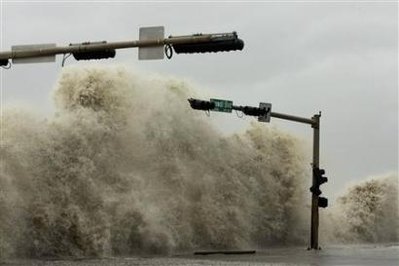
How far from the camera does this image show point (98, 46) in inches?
575

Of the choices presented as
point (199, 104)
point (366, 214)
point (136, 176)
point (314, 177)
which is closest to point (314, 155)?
point (314, 177)

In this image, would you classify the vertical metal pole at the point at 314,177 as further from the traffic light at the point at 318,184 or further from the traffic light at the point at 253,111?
the traffic light at the point at 253,111

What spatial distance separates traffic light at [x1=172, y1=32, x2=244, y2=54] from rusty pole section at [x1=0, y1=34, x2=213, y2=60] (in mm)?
75

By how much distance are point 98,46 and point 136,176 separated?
12608mm

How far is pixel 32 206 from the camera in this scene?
22.7 meters

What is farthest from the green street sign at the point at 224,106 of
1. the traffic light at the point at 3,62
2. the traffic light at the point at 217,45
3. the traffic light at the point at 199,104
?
the traffic light at the point at 217,45

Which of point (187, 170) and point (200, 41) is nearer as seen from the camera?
point (200, 41)

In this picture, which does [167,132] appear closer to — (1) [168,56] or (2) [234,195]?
(2) [234,195]

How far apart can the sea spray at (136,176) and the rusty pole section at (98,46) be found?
24.7ft

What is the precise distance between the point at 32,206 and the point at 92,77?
675 cm

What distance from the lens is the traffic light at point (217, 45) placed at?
43.1 ft

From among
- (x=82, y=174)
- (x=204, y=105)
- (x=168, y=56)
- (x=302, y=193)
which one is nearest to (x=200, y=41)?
(x=168, y=56)

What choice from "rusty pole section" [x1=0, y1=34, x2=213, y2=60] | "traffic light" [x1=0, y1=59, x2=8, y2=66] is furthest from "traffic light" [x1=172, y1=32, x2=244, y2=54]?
"traffic light" [x1=0, y1=59, x2=8, y2=66]

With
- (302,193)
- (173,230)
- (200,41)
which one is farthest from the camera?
(302,193)
